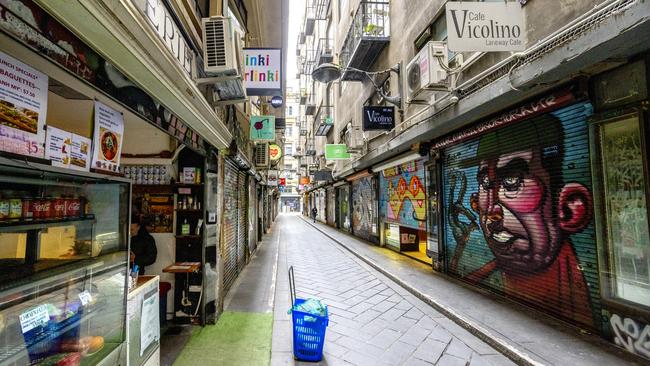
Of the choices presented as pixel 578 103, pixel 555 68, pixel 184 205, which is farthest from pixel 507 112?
pixel 184 205

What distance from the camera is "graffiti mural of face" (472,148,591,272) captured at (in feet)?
15.5

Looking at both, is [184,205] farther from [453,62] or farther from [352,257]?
[352,257]

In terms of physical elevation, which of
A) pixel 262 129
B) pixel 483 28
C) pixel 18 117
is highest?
pixel 483 28

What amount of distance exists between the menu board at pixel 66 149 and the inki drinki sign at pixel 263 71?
150 inches

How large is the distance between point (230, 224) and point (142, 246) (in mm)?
2498

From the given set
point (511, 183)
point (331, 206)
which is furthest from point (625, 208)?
point (331, 206)

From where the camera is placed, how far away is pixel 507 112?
5.69 m

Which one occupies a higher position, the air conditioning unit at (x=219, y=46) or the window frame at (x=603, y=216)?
the air conditioning unit at (x=219, y=46)

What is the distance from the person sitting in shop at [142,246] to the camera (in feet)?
16.0

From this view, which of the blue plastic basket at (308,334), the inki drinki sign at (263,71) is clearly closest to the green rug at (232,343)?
the blue plastic basket at (308,334)

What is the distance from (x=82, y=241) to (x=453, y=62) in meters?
7.60

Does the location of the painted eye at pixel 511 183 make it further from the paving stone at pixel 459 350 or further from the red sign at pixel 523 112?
the paving stone at pixel 459 350

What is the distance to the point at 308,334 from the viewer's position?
3.79m

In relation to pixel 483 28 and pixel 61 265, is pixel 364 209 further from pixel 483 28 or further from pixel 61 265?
pixel 61 265
